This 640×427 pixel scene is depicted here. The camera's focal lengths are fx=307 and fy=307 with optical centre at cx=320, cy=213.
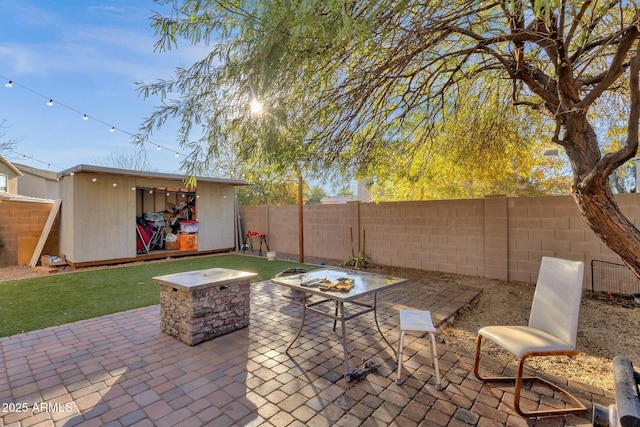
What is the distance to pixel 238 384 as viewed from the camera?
2.49 meters

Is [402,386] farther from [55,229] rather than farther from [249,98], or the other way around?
[55,229]

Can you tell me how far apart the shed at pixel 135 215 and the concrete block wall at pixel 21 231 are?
0.44 metres

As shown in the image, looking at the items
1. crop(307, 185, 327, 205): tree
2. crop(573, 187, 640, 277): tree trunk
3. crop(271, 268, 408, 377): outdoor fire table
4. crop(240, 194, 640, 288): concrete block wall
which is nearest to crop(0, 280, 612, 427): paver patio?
crop(271, 268, 408, 377): outdoor fire table

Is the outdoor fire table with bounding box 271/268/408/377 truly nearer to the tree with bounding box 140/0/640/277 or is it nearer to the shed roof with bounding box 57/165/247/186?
the tree with bounding box 140/0/640/277

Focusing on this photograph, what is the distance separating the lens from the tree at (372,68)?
2193 mm

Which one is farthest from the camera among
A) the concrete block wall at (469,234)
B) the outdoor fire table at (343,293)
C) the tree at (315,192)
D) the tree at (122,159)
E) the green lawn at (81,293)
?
the tree at (122,159)

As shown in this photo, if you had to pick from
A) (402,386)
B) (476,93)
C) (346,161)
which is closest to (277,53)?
(346,161)

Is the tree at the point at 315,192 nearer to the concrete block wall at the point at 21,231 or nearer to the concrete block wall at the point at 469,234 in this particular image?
the concrete block wall at the point at 469,234

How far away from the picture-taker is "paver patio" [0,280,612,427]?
2098 mm

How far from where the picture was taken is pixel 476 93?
4770 mm

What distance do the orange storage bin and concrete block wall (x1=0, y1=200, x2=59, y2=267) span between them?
312cm

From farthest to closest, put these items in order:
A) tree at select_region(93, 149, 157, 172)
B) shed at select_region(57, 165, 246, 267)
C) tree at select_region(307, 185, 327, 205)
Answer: tree at select_region(93, 149, 157, 172) < shed at select_region(57, 165, 246, 267) < tree at select_region(307, 185, 327, 205)

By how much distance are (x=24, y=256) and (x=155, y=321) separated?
712 cm

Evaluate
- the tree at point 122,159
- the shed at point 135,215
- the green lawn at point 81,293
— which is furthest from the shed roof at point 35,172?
the green lawn at point 81,293
